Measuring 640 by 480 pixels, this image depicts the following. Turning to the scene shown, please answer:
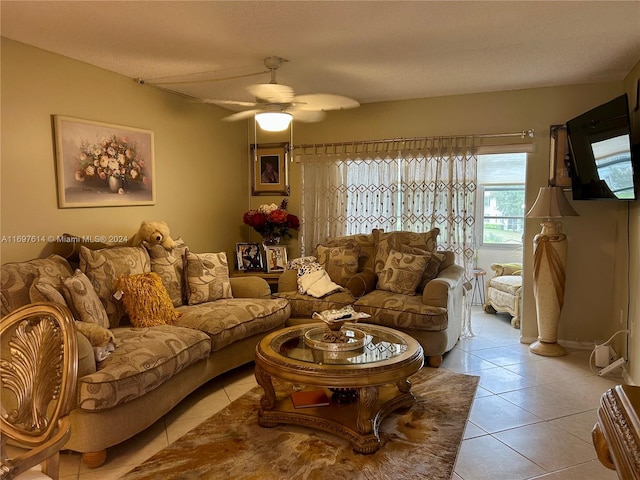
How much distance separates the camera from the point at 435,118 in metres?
4.76

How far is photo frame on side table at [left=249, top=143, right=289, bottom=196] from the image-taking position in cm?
543

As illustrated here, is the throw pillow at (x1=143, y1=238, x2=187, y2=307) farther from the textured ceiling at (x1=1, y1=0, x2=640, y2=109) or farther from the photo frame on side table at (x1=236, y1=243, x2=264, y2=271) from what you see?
the textured ceiling at (x1=1, y1=0, x2=640, y2=109)

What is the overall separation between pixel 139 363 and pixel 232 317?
0.94 m

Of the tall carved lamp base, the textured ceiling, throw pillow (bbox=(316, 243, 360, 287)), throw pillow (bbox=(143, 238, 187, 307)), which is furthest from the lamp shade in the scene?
throw pillow (bbox=(143, 238, 187, 307))

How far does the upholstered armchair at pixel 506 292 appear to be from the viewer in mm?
5137

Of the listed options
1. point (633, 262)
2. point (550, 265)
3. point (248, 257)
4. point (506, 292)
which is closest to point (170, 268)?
point (248, 257)

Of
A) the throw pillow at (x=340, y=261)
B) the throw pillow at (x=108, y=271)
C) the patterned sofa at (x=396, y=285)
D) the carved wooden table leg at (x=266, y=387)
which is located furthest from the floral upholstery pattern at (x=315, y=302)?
the throw pillow at (x=108, y=271)

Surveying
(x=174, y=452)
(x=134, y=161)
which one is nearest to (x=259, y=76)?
(x=134, y=161)

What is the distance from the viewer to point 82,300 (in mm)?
2789

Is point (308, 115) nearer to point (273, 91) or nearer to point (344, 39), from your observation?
point (273, 91)

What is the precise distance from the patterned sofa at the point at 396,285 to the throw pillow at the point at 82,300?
172cm

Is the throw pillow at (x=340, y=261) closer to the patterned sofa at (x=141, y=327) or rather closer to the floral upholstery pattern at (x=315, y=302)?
the floral upholstery pattern at (x=315, y=302)

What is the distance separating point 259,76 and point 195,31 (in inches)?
40.8

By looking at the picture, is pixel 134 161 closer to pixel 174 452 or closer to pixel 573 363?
pixel 174 452
